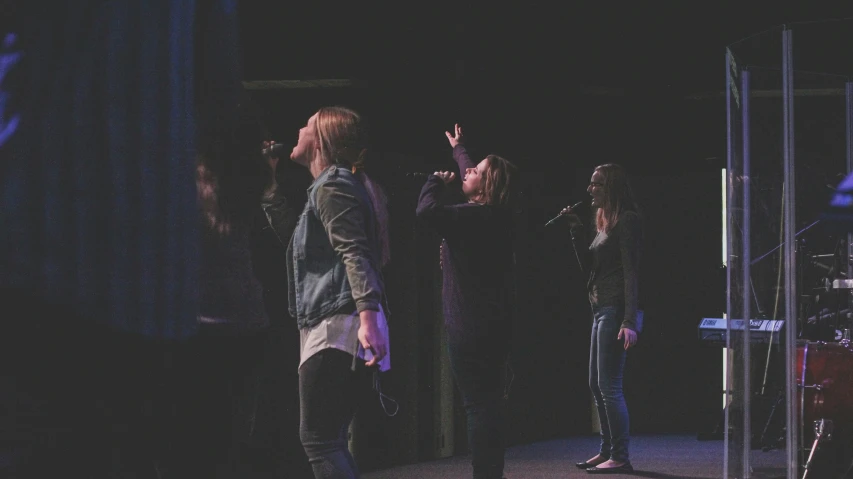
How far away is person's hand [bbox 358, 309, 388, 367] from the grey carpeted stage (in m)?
2.41

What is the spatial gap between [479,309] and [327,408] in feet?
4.17

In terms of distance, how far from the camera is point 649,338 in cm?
725

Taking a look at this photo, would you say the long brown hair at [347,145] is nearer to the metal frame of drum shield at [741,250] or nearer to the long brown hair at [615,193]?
the metal frame of drum shield at [741,250]

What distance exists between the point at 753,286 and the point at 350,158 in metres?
2.30

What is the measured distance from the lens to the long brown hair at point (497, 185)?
3.69 metres

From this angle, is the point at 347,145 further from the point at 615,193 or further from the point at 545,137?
the point at 545,137

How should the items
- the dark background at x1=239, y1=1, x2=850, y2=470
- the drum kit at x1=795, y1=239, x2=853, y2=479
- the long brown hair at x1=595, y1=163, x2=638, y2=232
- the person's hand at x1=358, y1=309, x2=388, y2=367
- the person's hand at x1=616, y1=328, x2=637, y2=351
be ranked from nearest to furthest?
the person's hand at x1=358, y1=309, x2=388, y2=367
the drum kit at x1=795, y1=239, x2=853, y2=479
the person's hand at x1=616, y1=328, x2=637, y2=351
the long brown hair at x1=595, y1=163, x2=638, y2=232
the dark background at x1=239, y1=1, x2=850, y2=470

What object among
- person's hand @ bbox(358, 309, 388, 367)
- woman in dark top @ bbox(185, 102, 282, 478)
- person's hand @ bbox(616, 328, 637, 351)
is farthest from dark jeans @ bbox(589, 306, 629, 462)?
woman in dark top @ bbox(185, 102, 282, 478)

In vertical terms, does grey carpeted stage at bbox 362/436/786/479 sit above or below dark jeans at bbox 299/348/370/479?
below

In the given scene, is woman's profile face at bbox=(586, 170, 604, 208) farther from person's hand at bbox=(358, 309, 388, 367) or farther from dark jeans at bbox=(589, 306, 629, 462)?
person's hand at bbox=(358, 309, 388, 367)

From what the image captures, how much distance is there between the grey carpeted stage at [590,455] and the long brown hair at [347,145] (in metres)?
2.36

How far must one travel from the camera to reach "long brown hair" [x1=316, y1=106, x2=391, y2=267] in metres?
2.53

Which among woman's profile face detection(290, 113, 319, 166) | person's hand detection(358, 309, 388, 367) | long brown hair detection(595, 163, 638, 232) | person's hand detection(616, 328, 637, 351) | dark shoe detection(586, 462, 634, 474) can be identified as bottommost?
dark shoe detection(586, 462, 634, 474)

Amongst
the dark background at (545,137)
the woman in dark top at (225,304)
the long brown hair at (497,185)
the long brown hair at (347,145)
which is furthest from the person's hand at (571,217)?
the woman in dark top at (225,304)
